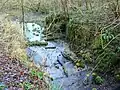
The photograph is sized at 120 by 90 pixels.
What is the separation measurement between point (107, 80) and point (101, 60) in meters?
0.72

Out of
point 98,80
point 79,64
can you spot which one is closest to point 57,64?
point 79,64

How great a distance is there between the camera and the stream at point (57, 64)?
6.72 metres

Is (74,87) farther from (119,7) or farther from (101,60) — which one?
(119,7)

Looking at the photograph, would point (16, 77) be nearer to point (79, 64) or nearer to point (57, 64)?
point (57, 64)

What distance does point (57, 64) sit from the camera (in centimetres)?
792

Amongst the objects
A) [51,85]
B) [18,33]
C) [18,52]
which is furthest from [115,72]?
[18,33]

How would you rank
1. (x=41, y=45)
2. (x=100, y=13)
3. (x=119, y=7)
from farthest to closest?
(x=41, y=45) → (x=100, y=13) → (x=119, y=7)

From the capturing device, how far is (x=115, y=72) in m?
7.20

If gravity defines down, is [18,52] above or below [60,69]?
above

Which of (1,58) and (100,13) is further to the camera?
(100,13)

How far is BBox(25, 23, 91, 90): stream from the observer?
22.1 ft

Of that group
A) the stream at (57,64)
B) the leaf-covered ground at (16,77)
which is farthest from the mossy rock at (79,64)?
the leaf-covered ground at (16,77)

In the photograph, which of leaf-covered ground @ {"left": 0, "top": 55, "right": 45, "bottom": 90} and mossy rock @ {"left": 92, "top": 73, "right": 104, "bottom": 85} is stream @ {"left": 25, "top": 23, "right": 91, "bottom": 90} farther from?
leaf-covered ground @ {"left": 0, "top": 55, "right": 45, "bottom": 90}

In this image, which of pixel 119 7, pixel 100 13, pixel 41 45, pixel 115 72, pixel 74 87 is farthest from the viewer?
pixel 41 45
